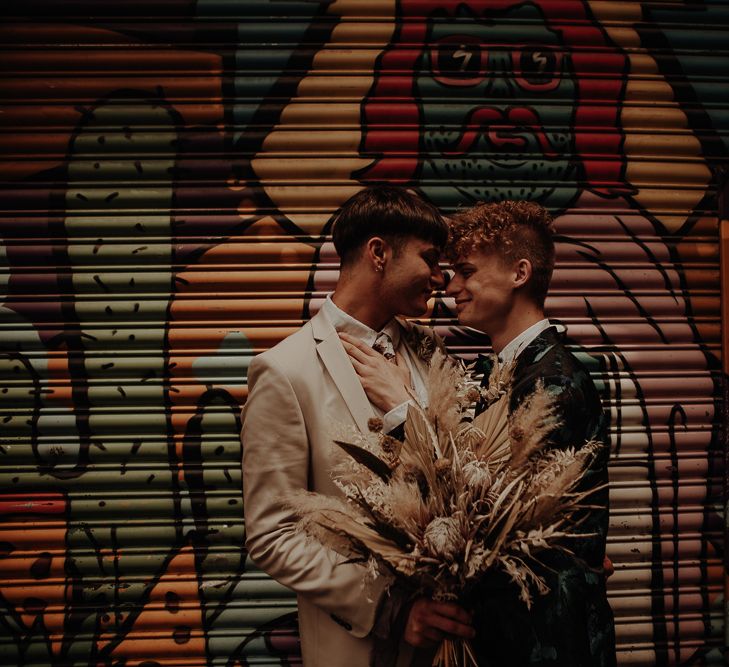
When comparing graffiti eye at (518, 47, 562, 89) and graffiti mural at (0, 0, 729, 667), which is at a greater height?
graffiti eye at (518, 47, 562, 89)

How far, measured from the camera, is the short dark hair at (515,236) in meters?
2.58

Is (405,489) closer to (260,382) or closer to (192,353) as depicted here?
(260,382)

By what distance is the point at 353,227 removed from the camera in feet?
8.23

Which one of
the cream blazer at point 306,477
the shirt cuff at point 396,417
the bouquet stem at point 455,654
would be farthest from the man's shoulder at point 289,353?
the bouquet stem at point 455,654

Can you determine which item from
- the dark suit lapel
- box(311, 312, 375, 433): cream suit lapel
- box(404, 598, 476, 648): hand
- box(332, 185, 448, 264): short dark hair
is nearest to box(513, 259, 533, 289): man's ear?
the dark suit lapel

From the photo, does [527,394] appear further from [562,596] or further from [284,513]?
[284,513]

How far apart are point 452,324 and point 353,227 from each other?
4.33 ft

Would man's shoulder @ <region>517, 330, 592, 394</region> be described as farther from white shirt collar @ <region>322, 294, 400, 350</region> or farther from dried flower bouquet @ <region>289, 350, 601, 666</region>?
white shirt collar @ <region>322, 294, 400, 350</region>

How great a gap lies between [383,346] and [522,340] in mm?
592

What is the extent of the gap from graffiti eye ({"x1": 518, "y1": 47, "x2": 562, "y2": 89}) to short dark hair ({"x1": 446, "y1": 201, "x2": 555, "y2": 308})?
4.66 ft

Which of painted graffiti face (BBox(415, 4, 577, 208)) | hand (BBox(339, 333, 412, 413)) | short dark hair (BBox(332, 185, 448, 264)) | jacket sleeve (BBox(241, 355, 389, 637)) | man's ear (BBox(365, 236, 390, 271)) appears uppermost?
painted graffiti face (BBox(415, 4, 577, 208))

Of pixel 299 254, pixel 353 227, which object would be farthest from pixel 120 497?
pixel 353 227

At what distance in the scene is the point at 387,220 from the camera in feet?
8.09

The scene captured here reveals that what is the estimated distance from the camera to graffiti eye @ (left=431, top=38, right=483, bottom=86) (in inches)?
142
